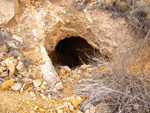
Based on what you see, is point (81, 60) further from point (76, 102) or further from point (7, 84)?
point (7, 84)

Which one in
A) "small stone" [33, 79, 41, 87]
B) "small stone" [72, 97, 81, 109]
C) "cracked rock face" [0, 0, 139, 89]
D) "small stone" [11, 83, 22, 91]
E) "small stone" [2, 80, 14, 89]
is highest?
"cracked rock face" [0, 0, 139, 89]

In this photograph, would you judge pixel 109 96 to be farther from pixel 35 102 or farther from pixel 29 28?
pixel 29 28

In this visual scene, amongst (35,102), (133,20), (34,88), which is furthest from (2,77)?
(133,20)

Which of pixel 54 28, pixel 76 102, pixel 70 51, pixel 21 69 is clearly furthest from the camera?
pixel 70 51

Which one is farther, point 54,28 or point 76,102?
point 54,28

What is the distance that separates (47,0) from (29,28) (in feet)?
3.31

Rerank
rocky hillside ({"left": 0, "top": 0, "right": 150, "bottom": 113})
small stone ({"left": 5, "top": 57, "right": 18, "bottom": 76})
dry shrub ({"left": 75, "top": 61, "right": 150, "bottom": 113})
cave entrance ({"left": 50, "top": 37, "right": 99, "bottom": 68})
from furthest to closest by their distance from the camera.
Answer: cave entrance ({"left": 50, "top": 37, "right": 99, "bottom": 68}) → small stone ({"left": 5, "top": 57, "right": 18, "bottom": 76}) → rocky hillside ({"left": 0, "top": 0, "right": 150, "bottom": 113}) → dry shrub ({"left": 75, "top": 61, "right": 150, "bottom": 113})

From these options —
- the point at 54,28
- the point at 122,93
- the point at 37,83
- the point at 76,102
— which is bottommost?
the point at 76,102

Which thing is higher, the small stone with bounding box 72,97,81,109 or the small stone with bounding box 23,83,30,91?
the small stone with bounding box 23,83,30,91

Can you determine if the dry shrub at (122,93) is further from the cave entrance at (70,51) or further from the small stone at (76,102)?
the cave entrance at (70,51)

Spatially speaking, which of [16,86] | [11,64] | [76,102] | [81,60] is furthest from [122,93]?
[11,64]

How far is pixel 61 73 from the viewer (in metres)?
2.50

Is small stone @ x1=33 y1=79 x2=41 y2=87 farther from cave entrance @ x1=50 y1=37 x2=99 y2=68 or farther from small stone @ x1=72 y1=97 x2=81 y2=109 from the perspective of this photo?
cave entrance @ x1=50 y1=37 x2=99 y2=68

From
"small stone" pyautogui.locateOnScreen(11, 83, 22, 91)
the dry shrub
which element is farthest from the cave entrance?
"small stone" pyautogui.locateOnScreen(11, 83, 22, 91)
